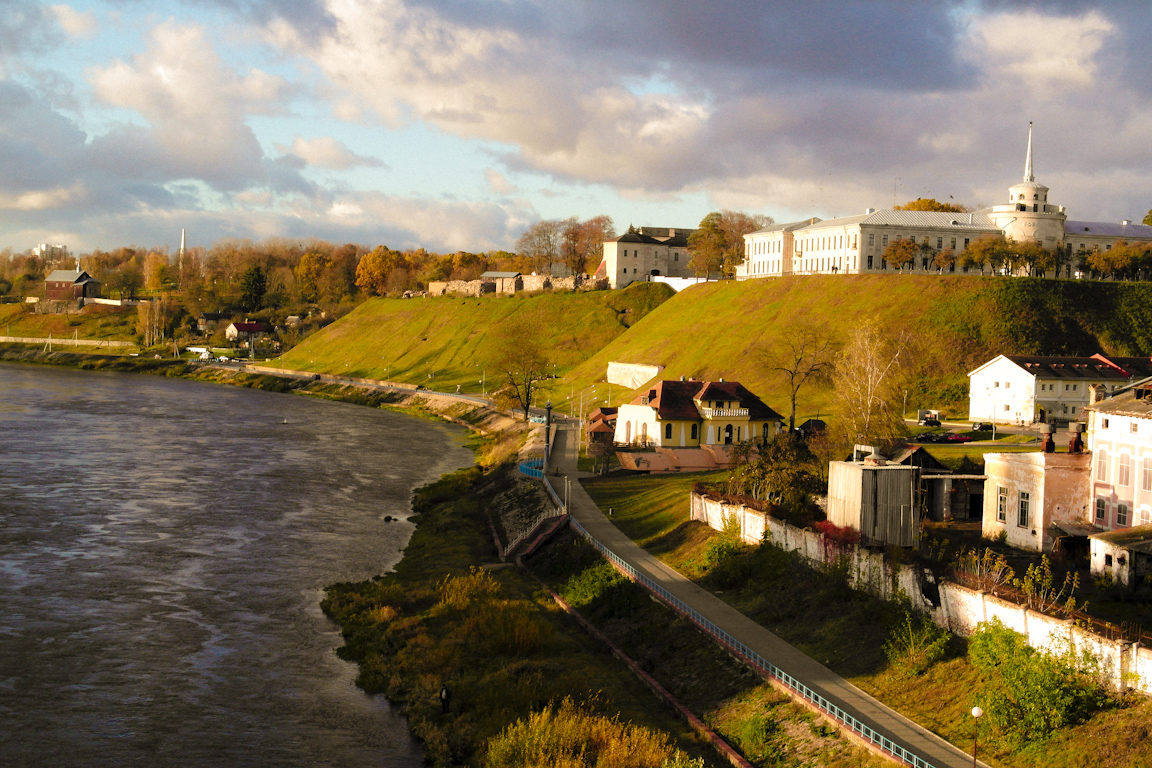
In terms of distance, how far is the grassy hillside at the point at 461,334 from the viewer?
461 feet

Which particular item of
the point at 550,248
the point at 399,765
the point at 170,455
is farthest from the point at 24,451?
the point at 550,248

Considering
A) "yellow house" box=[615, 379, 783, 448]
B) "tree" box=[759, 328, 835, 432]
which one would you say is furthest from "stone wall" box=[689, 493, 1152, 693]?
"tree" box=[759, 328, 835, 432]

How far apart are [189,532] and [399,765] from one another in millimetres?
28701

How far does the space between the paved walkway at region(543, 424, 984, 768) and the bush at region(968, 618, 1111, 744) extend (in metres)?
1.50

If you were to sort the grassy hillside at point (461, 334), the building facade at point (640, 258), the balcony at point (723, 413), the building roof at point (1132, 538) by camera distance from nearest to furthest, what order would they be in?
the building roof at point (1132, 538) → the balcony at point (723, 413) → the grassy hillside at point (461, 334) → the building facade at point (640, 258)

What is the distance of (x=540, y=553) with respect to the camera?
49062 mm

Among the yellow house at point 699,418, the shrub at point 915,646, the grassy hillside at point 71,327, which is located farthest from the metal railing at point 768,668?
the grassy hillside at point 71,327

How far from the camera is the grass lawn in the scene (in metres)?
22.4

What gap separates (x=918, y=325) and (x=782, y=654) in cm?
7691

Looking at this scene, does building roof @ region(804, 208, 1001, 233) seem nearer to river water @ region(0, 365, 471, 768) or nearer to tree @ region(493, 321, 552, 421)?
tree @ region(493, 321, 552, 421)

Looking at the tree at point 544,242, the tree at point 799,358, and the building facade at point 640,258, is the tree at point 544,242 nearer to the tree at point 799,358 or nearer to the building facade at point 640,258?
the building facade at point 640,258

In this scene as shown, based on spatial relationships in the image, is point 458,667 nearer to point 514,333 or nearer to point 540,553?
point 540,553

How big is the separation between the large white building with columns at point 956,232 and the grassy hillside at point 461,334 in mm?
28951

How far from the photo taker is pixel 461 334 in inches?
6137
